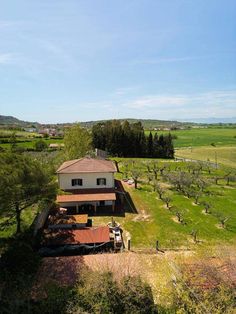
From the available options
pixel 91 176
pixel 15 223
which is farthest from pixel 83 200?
pixel 15 223

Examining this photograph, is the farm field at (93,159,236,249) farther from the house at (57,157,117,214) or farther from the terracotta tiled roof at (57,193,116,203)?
the house at (57,157,117,214)

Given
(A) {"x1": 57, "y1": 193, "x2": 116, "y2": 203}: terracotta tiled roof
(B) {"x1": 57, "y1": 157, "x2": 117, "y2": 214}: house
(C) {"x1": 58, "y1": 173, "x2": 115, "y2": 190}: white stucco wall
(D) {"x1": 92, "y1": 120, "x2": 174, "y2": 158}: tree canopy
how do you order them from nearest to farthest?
(A) {"x1": 57, "y1": 193, "x2": 116, "y2": 203}: terracotta tiled roof → (B) {"x1": 57, "y1": 157, "x2": 117, "y2": 214}: house → (C) {"x1": 58, "y1": 173, "x2": 115, "y2": 190}: white stucco wall → (D) {"x1": 92, "y1": 120, "x2": 174, "y2": 158}: tree canopy

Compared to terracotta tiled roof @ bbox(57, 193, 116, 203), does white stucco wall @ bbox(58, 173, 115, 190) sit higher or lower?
higher

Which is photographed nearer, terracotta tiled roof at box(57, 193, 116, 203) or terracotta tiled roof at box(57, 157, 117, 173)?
terracotta tiled roof at box(57, 193, 116, 203)

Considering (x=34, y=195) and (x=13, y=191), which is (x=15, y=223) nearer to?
(x=34, y=195)

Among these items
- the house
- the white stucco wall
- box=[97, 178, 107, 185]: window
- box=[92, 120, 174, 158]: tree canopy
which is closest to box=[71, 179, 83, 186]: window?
the house

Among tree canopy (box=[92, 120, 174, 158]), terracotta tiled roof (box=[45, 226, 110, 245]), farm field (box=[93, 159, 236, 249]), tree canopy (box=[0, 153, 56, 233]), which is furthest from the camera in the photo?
tree canopy (box=[92, 120, 174, 158])

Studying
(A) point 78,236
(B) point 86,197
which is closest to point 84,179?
(B) point 86,197
